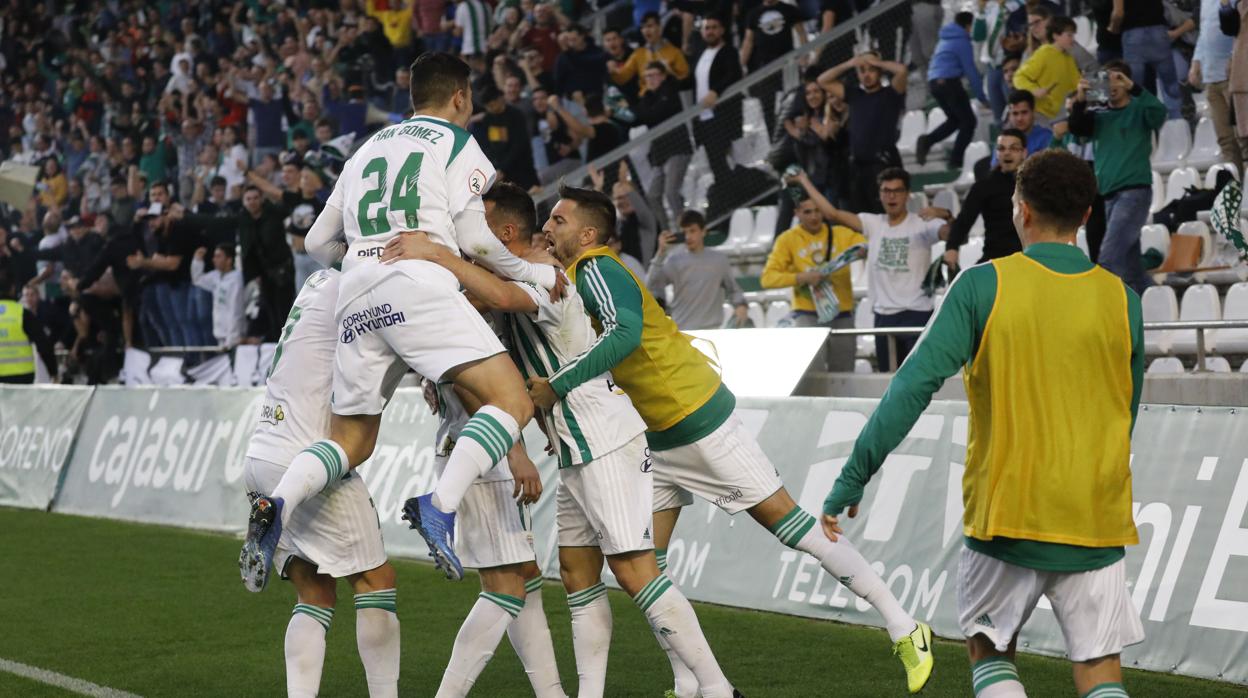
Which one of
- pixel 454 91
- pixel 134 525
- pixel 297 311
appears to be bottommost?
pixel 134 525

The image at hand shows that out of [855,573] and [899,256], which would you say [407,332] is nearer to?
[855,573]

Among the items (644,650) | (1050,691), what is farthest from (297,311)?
(1050,691)

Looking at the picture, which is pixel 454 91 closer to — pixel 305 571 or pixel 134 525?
pixel 305 571

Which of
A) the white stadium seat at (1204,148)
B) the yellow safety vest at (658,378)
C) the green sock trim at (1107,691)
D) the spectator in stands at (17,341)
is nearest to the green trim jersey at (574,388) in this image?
the yellow safety vest at (658,378)

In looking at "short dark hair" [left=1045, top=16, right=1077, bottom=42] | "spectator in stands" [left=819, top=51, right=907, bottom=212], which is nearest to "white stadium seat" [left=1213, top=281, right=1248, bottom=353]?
"short dark hair" [left=1045, top=16, right=1077, bottom=42]

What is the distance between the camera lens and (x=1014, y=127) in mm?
11758

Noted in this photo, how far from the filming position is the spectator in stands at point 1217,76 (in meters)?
11.1

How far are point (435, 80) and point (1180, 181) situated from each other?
8.75 meters

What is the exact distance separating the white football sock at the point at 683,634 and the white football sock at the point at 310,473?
3.77 ft

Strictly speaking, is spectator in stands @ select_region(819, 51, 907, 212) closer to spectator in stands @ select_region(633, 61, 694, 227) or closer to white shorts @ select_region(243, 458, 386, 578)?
spectator in stands @ select_region(633, 61, 694, 227)

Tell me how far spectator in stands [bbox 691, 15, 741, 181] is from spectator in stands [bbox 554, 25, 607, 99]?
4.29 feet

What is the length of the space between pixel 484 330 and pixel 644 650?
2740 mm

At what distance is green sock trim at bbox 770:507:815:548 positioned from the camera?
6113 millimetres

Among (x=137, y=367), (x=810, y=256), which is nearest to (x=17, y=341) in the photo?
(x=137, y=367)
